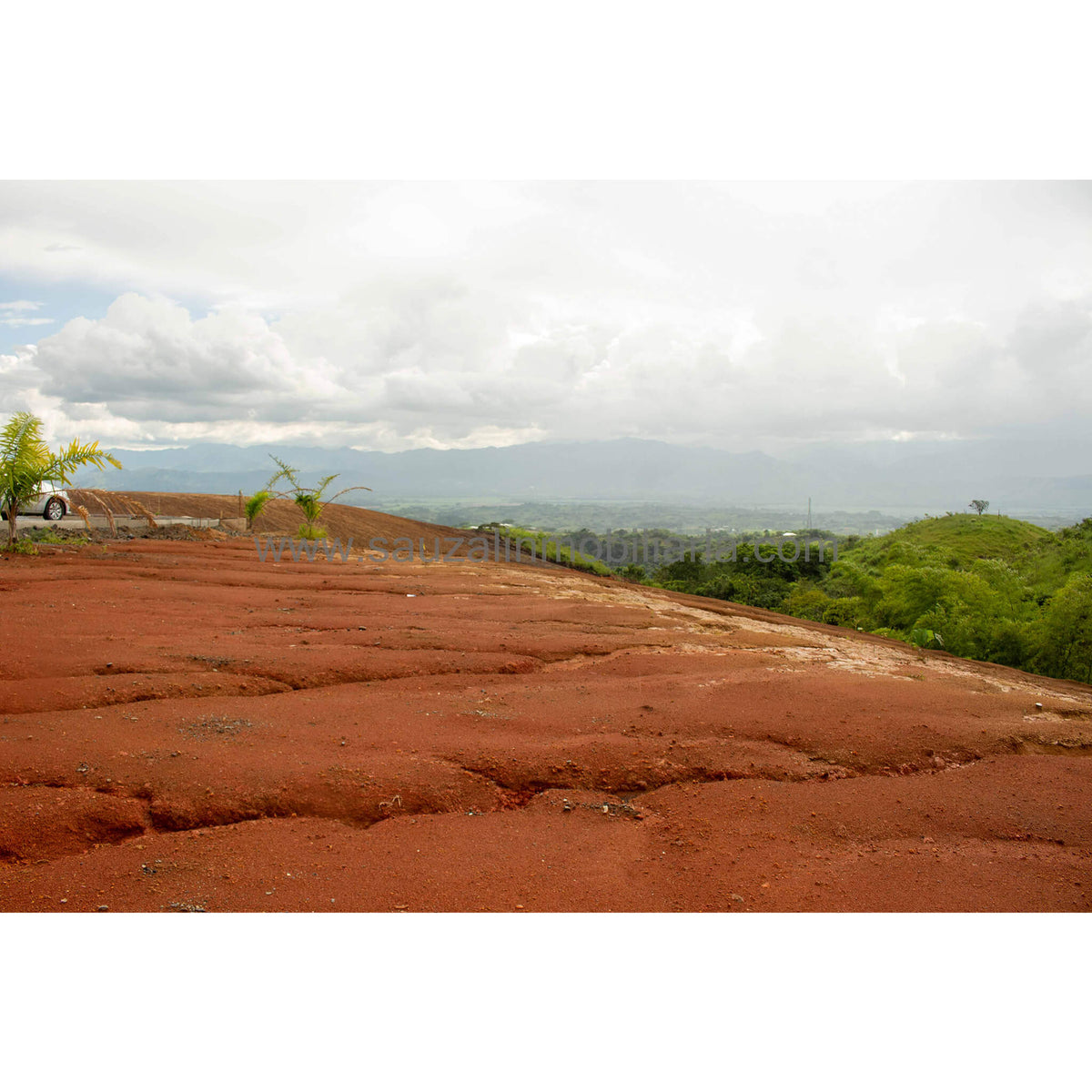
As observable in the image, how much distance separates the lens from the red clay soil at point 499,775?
3.09 metres

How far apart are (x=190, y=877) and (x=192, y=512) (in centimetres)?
2533

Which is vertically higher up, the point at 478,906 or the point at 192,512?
the point at 192,512

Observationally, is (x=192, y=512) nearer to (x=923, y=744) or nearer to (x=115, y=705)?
(x=115, y=705)

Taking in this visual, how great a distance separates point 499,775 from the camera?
13.8 ft

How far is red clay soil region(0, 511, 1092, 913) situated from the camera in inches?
122

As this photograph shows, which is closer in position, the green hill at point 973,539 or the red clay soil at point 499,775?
the red clay soil at point 499,775

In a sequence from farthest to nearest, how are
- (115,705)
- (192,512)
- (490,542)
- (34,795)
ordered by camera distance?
(490,542), (192,512), (115,705), (34,795)

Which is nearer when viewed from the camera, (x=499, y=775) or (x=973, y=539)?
(x=499, y=775)

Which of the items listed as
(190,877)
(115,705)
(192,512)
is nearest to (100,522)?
(192,512)

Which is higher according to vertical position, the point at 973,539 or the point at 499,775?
the point at 973,539

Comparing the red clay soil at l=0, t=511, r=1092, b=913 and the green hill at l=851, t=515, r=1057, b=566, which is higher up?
the green hill at l=851, t=515, r=1057, b=566

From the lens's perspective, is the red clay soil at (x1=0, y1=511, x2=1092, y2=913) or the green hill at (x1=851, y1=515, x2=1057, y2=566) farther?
the green hill at (x1=851, y1=515, x2=1057, y2=566)

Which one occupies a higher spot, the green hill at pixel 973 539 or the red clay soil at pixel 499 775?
the green hill at pixel 973 539

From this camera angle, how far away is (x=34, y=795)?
138 inches
